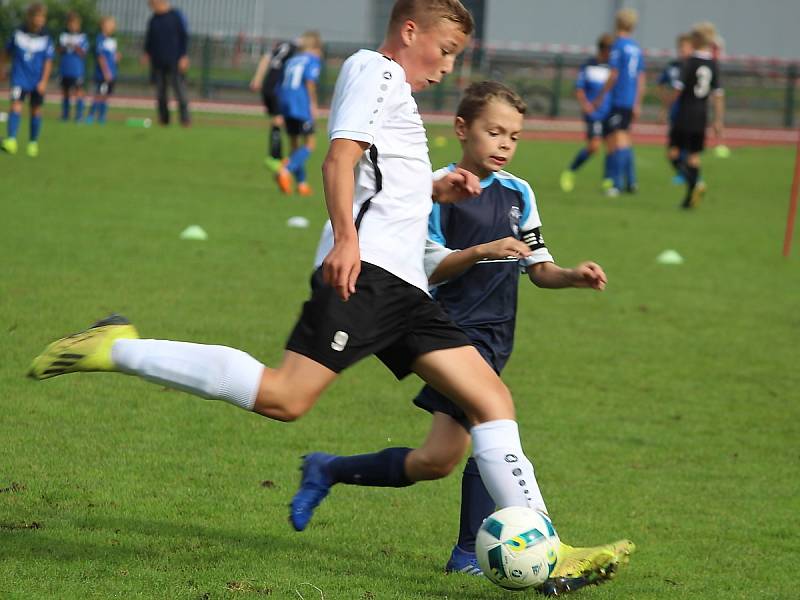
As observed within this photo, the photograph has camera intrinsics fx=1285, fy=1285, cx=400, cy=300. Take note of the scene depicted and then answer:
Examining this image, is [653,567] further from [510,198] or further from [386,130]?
[386,130]

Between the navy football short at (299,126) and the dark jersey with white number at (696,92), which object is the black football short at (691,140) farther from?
the navy football short at (299,126)

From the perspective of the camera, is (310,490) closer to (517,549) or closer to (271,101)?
(517,549)

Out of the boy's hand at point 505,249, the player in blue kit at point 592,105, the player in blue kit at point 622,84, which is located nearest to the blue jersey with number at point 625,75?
the player in blue kit at point 622,84

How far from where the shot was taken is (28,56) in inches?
747

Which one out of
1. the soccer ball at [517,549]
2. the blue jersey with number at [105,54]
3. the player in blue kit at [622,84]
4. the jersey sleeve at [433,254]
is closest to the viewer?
the soccer ball at [517,549]

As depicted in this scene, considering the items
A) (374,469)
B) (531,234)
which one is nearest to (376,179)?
(531,234)

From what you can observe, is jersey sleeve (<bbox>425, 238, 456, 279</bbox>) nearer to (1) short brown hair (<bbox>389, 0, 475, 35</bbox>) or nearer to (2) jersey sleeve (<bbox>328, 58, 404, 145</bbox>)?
(2) jersey sleeve (<bbox>328, 58, 404, 145</bbox>)

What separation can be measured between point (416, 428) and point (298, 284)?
12.7ft

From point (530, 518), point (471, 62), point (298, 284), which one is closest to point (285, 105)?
point (298, 284)

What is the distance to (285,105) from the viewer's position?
639 inches

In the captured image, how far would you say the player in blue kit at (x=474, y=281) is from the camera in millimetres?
4312

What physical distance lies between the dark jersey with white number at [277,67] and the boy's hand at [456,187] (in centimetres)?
1391

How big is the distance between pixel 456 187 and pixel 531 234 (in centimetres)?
49

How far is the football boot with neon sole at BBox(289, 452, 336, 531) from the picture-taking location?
4.38 metres
